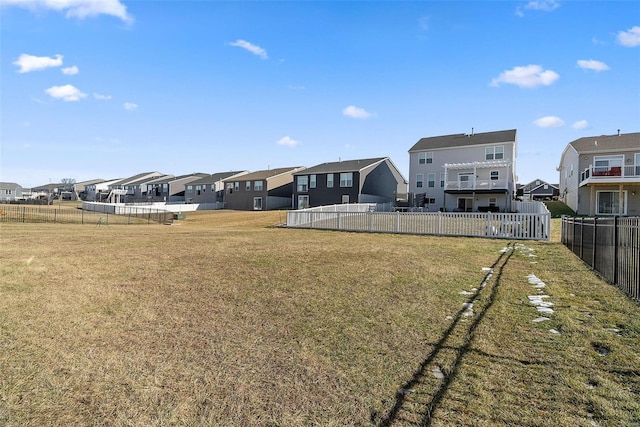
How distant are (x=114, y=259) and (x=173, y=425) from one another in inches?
322

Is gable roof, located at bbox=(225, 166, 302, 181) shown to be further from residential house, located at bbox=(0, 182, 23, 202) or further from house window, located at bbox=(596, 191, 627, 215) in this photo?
residential house, located at bbox=(0, 182, 23, 202)

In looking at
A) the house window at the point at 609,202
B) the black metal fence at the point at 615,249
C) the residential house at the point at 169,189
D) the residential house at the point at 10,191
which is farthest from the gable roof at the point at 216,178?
the residential house at the point at 10,191

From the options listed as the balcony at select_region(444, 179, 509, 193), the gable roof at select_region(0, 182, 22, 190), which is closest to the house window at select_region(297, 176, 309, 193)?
the balcony at select_region(444, 179, 509, 193)

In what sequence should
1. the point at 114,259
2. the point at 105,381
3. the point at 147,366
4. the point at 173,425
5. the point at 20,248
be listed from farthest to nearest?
the point at 20,248
the point at 114,259
the point at 147,366
the point at 105,381
the point at 173,425

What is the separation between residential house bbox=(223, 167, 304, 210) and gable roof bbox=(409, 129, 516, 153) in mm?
18819

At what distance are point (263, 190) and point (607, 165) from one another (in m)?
37.5

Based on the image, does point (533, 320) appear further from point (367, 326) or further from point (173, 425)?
point (173, 425)

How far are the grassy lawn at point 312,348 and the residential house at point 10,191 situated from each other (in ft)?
363

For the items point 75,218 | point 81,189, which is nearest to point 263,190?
point 75,218

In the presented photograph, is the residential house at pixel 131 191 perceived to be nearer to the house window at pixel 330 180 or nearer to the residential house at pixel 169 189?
the residential house at pixel 169 189

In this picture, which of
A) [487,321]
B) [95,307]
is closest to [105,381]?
[95,307]

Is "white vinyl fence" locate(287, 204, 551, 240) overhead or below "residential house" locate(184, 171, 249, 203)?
below

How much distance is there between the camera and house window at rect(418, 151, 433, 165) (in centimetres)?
3813

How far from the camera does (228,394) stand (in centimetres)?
358
